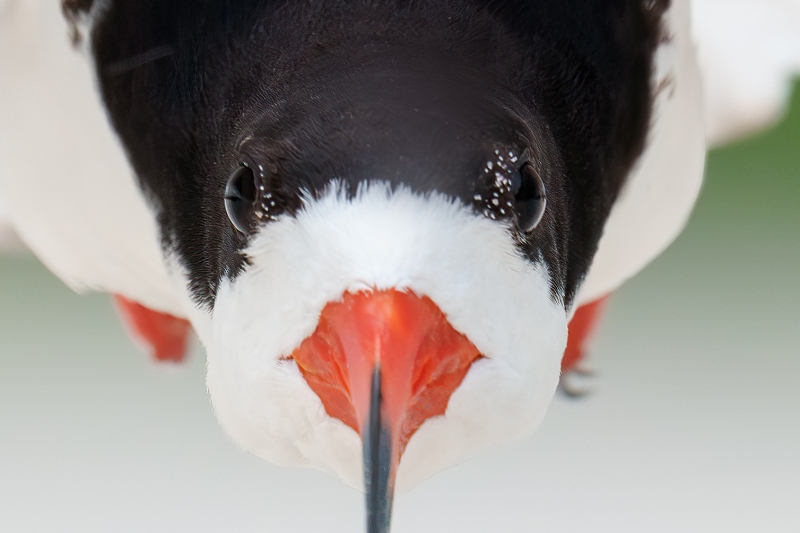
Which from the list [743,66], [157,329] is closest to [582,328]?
[743,66]

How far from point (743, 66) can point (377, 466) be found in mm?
1297

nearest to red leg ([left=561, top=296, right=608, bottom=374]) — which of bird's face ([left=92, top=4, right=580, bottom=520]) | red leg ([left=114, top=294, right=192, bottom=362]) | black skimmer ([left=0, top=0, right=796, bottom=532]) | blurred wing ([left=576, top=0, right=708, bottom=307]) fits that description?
blurred wing ([left=576, top=0, right=708, bottom=307])

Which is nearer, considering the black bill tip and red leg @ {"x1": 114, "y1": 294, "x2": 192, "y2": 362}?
the black bill tip

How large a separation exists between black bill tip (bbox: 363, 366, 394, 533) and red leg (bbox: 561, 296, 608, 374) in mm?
936

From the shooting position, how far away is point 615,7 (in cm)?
106

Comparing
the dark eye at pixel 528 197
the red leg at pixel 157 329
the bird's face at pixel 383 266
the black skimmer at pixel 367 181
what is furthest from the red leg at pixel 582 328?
the dark eye at pixel 528 197

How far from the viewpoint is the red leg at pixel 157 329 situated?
67.9 inches

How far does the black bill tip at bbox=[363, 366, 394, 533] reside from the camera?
0.74 meters

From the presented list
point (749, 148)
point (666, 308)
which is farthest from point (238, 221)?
point (749, 148)

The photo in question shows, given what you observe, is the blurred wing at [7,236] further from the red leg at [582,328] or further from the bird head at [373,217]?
the red leg at [582,328]

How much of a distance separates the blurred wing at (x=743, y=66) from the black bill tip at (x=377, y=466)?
1.18 m

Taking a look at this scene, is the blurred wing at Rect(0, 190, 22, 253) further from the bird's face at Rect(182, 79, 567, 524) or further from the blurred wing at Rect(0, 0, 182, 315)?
the bird's face at Rect(182, 79, 567, 524)

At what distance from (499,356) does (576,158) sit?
0.28 m

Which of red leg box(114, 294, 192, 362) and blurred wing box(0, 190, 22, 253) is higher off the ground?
blurred wing box(0, 190, 22, 253)
